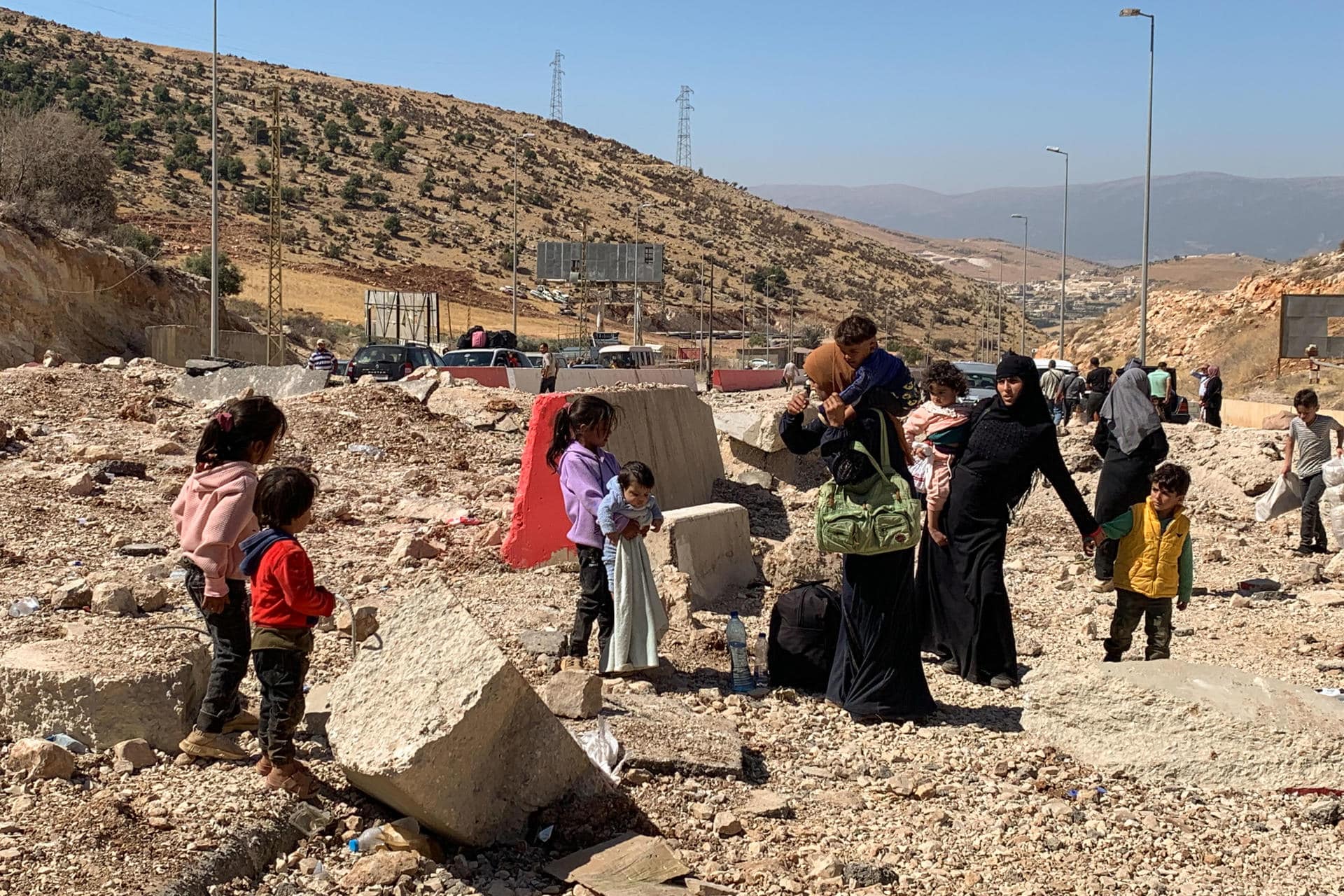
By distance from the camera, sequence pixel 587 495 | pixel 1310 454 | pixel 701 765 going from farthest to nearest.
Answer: pixel 1310 454
pixel 587 495
pixel 701 765

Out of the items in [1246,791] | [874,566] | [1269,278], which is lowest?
[1246,791]

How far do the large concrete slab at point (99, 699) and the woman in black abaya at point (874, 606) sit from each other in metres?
2.80

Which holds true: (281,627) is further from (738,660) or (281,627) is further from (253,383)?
(253,383)

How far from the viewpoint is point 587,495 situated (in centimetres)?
649

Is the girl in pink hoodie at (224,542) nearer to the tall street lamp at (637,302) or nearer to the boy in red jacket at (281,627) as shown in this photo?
the boy in red jacket at (281,627)

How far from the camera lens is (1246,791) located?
207 inches

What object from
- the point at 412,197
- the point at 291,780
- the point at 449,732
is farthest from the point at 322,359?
the point at 412,197

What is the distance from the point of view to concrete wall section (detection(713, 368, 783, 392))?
37.7 metres

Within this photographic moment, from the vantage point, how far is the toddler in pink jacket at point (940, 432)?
23.5 feet

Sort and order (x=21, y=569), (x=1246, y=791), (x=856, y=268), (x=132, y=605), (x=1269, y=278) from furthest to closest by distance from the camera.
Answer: (x=856, y=268) → (x=1269, y=278) → (x=21, y=569) → (x=132, y=605) → (x=1246, y=791)

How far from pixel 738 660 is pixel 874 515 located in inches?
45.9

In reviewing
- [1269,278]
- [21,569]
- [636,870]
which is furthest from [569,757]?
[1269,278]

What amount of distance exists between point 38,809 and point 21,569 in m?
4.62

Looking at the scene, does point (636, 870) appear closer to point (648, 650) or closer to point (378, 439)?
point (648, 650)
